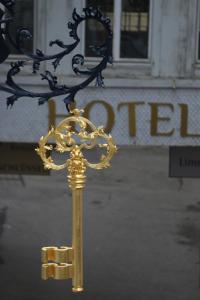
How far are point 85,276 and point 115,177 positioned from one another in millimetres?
1518

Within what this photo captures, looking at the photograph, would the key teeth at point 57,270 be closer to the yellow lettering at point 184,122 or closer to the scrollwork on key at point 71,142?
the scrollwork on key at point 71,142

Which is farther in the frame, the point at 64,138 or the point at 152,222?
the point at 152,222

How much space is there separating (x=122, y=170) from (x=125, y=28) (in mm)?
2167

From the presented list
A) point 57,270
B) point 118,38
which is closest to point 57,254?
point 57,270

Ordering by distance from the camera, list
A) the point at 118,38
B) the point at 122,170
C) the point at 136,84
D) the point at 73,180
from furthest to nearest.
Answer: the point at 122,170
the point at 118,38
the point at 136,84
the point at 73,180

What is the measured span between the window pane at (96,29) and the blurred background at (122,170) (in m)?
0.01

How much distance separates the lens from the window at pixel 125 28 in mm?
10016

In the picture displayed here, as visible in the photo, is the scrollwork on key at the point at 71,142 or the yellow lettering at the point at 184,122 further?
the yellow lettering at the point at 184,122

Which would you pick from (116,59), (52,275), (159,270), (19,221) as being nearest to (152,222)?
(159,270)

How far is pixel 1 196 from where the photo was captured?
11742mm

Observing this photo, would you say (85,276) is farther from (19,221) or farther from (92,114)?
(92,114)

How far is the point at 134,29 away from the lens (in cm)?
1012

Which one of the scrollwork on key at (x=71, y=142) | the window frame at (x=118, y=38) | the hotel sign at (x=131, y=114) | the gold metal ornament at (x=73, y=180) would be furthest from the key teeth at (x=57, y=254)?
the window frame at (x=118, y=38)

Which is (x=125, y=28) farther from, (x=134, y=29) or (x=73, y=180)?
(x=73, y=180)
